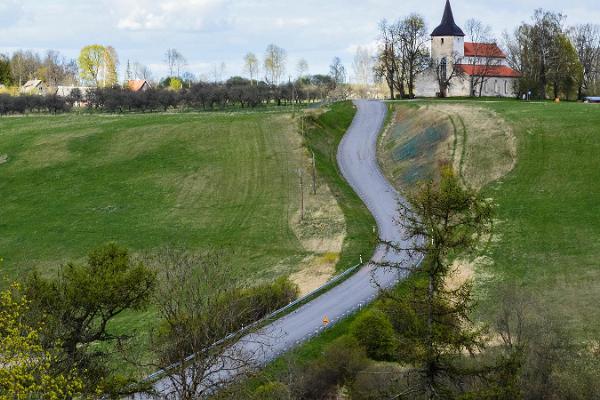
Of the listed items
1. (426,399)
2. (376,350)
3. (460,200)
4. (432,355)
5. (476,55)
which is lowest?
(376,350)

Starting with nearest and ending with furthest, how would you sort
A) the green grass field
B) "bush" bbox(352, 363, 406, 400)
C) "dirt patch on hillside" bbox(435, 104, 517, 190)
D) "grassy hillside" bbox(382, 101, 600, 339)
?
"bush" bbox(352, 363, 406, 400) < "grassy hillside" bbox(382, 101, 600, 339) < the green grass field < "dirt patch on hillside" bbox(435, 104, 517, 190)

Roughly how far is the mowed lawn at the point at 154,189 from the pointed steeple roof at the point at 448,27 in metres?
31.7

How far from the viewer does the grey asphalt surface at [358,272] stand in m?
31.1

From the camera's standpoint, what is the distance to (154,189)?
6381cm

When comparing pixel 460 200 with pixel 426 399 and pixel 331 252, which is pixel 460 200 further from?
pixel 331 252

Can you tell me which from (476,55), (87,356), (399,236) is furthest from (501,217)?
(476,55)

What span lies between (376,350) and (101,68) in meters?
141

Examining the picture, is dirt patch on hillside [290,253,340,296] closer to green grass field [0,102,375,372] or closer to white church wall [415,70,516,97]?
green grass field [0,102,375,372]

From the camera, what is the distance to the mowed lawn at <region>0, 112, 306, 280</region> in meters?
51.9

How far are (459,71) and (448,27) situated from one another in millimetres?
7444

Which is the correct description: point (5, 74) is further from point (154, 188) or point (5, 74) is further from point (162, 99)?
point (154, 188)

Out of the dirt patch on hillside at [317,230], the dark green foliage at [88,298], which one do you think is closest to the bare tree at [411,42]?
the dirt patch on hillside at [317,230]

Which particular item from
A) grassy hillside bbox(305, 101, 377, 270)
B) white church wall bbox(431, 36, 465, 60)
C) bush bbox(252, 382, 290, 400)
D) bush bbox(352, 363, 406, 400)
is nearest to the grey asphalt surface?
grassy hillside bbox(305, 101, 377, 270)

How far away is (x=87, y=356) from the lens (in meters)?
24.4
